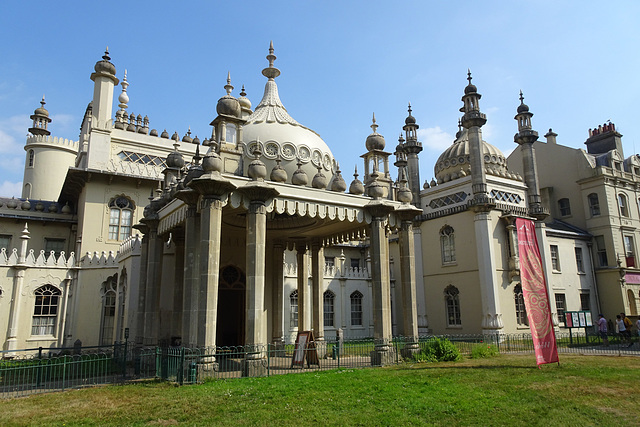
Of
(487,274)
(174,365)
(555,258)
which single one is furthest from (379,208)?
(555,258)

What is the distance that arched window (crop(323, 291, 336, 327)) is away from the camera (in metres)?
32.6

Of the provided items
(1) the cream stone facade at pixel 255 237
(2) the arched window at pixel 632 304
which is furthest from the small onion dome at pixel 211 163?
(2) the arched window at pixel 632 304

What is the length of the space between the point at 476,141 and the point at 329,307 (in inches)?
608

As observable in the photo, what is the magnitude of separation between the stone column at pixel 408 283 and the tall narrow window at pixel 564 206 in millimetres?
28814

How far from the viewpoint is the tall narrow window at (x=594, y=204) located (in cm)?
3803

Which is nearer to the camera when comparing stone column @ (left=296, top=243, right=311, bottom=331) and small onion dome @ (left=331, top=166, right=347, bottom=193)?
small onion dome @ (left=331, top=166, right=347, bottom=193)

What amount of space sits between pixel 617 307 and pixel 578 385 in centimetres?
2970

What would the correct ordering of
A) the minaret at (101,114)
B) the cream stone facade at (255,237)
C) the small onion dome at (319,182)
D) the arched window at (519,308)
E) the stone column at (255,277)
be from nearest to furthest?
the stone column at (255,277) → the cream stone facade at (255,237) → the small onion dome at (319,182) → the minaret at (101,114) → the arched window at (519,308)

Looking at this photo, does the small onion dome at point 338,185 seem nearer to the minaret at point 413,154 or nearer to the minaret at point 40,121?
the minaret at point 413,154

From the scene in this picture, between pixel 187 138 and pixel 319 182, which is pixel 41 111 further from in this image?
pixel 319 182

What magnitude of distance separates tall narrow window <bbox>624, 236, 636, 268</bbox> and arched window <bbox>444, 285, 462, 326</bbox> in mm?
16387

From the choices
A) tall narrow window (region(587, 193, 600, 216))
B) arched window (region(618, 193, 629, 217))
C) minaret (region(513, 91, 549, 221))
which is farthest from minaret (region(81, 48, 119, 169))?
arched window (region(618, 193, 629, 217))

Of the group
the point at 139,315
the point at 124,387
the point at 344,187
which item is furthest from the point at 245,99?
the point at 124,387

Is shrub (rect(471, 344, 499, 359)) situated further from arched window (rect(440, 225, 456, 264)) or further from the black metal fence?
arched window (rect(440, 225, 456, 264))
